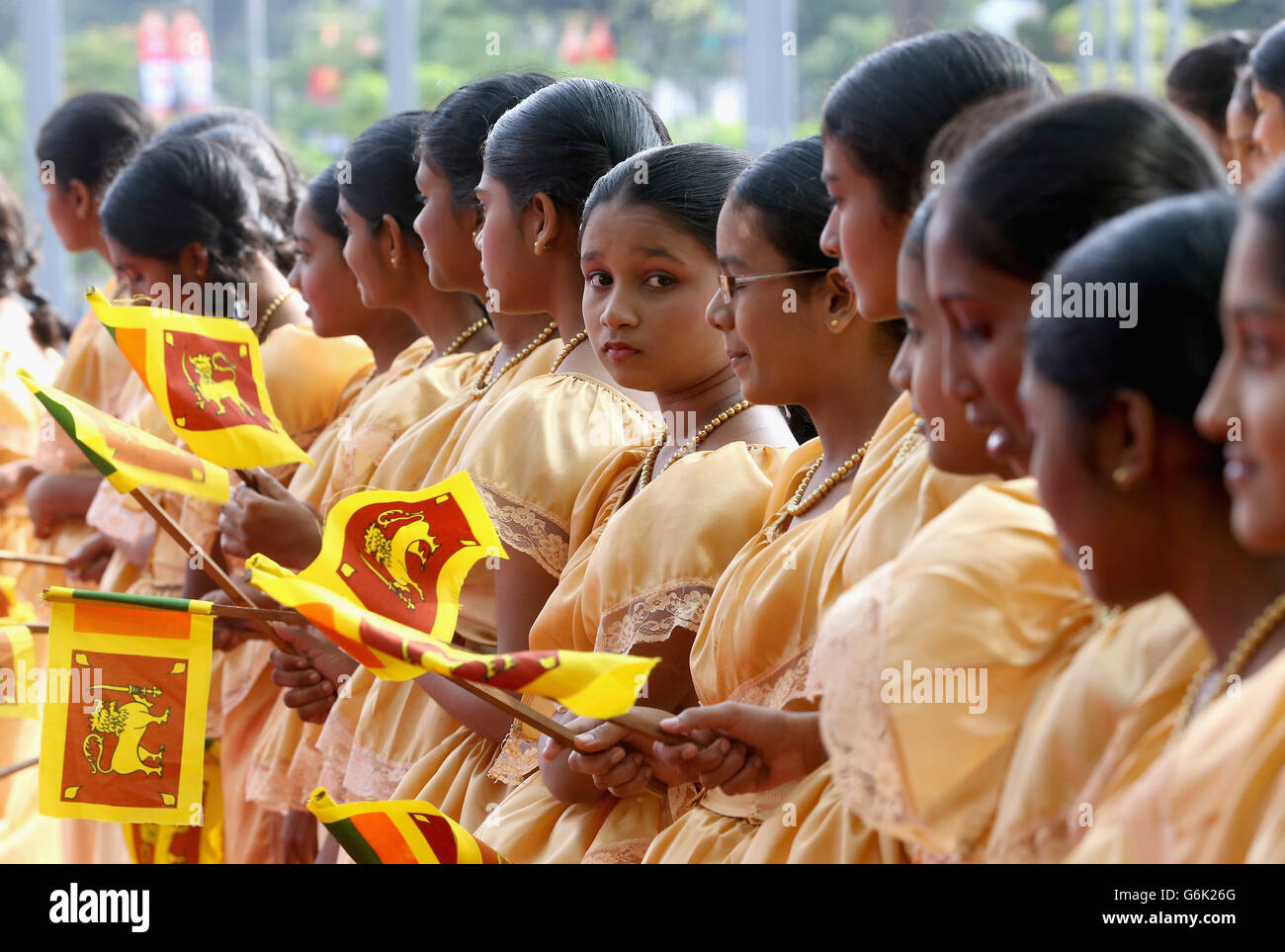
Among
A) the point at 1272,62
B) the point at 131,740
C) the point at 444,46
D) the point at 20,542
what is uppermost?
the point at 1272,62

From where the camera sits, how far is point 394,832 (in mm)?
1679

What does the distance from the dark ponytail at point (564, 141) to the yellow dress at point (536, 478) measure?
266 mm

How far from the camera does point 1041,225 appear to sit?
1.19 meters

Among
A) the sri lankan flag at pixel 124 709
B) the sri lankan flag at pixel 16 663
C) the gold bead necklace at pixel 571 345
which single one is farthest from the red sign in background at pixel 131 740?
the gold bead necklace at pixel 571 345

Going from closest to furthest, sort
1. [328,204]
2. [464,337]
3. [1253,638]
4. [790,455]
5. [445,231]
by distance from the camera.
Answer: [1253,638] < [790,455] < [445,231] < [464,337] < [328,204]

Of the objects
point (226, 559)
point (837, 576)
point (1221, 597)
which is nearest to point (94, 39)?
point (226, 559)

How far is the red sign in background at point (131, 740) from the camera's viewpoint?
1.88m

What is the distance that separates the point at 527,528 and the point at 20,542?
89.4 inches

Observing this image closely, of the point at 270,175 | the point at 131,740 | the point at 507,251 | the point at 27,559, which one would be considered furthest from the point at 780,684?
the point at 270,175

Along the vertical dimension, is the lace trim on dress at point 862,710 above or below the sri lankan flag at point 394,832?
above

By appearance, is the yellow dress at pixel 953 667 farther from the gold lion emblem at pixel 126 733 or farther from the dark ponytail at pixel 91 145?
the dark ponytail at pixel 91 145

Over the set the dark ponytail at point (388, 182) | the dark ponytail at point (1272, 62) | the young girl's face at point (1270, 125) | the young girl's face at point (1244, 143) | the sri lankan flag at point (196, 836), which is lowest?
the sri lankan flag at point (196, 836)

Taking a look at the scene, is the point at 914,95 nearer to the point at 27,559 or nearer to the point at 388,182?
the point at 388,182
